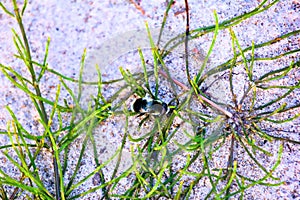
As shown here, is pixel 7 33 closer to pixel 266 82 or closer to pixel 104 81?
pixel 104 81

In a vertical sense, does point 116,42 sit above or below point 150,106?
above

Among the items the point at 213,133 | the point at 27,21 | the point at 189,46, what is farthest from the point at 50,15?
the point at 213,133

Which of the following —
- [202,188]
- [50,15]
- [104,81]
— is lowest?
[202,188]
